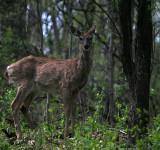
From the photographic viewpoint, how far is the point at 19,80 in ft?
26.3

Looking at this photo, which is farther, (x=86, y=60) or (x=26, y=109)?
(x=26, y=109)

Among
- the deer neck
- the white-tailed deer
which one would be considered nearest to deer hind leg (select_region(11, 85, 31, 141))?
the white-tailed deer

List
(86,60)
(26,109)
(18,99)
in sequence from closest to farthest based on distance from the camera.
A: 1. (18,99)
2. (86,60)
3. (26,109)

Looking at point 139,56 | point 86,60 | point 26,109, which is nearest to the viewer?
point 139,56

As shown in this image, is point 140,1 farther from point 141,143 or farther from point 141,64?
point 141,143

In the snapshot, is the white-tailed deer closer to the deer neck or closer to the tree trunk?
the deer neck

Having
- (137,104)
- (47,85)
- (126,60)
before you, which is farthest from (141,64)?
(47,85)

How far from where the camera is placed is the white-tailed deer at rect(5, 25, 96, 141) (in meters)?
7.73

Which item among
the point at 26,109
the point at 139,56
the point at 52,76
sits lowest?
the point at 26,109

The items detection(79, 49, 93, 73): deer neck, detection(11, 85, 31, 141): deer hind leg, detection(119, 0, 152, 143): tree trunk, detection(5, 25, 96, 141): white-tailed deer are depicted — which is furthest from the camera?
detection(79, 49, 93, 73): deer neck

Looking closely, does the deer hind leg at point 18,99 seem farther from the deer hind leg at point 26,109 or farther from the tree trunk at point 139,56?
the tree trunk at point 139,56

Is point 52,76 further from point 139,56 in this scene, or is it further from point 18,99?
point 139,56

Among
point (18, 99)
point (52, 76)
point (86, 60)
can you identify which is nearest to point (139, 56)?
point (86, 60)

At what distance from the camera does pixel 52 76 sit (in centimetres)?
825
